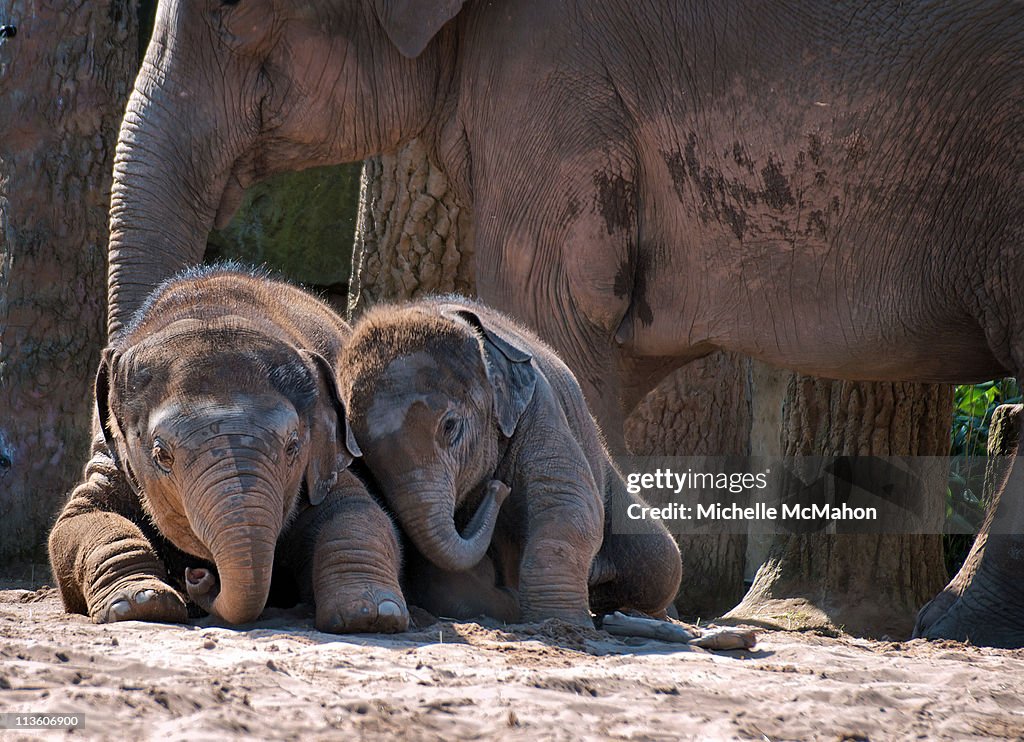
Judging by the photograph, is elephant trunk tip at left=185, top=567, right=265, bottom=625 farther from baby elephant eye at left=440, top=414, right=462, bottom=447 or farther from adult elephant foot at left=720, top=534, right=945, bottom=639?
adult elephant foot at left=720, top=534, right=945, bottom=639

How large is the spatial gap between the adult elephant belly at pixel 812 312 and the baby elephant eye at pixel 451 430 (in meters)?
1.86

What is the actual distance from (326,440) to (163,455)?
547 millimetres

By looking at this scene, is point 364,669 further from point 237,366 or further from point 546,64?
point 546,64

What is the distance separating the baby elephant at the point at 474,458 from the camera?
5262mm

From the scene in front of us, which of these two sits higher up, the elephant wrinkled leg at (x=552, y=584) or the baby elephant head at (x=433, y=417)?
the baby elephant head at (x=433, y=417)

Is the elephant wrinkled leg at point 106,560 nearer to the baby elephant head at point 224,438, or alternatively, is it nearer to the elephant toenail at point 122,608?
the elephant toenail at point 122,608

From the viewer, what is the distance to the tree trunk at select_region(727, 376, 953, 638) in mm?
8492

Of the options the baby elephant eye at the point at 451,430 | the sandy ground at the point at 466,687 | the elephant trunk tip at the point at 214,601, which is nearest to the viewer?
the sandy ground at the point at 466,687

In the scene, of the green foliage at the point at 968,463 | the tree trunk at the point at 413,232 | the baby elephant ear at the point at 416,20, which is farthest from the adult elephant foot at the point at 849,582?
the baby elephant ear at the point at 416,20

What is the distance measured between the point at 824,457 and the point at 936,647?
9.99 ft

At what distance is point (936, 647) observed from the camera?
5.69 meters

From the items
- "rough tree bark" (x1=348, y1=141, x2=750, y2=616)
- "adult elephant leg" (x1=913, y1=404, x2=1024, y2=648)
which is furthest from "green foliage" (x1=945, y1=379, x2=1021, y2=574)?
"adult elephant leg" (x1=913, y1=404, x2=1024, y2=648)

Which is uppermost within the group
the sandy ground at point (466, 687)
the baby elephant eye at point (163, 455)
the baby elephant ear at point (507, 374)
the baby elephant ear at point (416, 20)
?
the baby elephant ear at point (416, 20)

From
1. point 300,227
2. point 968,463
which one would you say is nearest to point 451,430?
point 300,227
